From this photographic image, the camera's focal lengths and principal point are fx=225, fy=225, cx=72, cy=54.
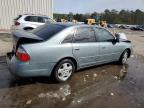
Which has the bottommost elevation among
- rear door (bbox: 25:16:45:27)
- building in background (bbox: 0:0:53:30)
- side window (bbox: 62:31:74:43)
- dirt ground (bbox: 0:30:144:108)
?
dirt ground (bbox: 0:30:144:108)

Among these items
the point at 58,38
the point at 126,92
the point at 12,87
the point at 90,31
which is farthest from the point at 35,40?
the point at 126,92

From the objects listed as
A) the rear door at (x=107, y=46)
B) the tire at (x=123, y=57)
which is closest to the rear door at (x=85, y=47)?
the rear door at (x=107, y=46)

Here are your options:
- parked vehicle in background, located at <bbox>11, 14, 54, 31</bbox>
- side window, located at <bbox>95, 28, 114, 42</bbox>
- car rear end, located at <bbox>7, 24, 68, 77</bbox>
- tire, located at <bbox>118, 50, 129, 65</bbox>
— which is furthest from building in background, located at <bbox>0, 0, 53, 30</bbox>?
car rear end, located at <bbox>7, 24, 68, 77</bbox>

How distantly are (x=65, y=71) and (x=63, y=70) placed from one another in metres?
0.07

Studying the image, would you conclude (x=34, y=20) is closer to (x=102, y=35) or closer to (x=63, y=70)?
(x=102, y=35)

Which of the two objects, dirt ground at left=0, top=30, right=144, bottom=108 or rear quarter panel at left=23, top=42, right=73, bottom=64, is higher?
rear quarter panel at left=23, top=42, right=73, bottom=64

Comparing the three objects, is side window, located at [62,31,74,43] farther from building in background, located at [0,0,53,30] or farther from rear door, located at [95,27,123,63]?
building in background, located at [0,0,53,30]

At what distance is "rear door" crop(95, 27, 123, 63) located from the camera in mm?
6807

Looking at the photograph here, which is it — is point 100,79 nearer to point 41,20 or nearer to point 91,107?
point 91,107

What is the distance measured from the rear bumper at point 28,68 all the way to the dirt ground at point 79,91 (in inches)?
14.6

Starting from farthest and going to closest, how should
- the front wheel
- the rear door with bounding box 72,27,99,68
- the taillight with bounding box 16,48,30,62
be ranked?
the front wheel
the rear door with bounding box 72,27,99,68
the taillight with bounding box 16,48,30,62

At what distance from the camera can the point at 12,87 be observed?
5348mm

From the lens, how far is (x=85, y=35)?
6.35 metres

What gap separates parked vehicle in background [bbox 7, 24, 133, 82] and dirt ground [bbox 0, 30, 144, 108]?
1.19ft
